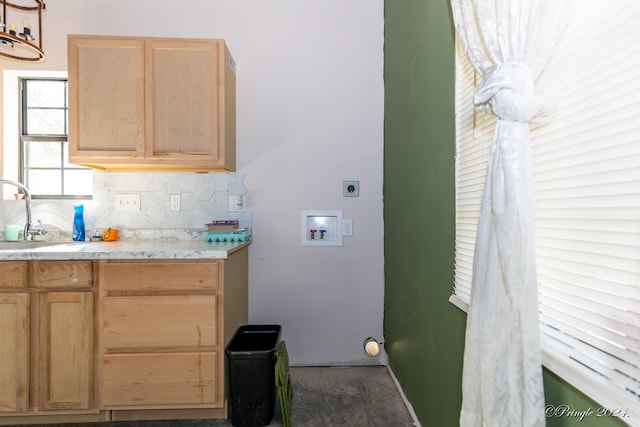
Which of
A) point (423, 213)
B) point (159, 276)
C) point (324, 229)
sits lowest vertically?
point (159, 276)

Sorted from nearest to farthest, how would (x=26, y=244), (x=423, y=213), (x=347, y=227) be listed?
(x=423, y=213)
(x=26, y=244)
(x=347, y=227)

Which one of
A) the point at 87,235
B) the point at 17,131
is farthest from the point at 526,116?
the point at 17,131

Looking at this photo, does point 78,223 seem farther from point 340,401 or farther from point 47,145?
point 340,401

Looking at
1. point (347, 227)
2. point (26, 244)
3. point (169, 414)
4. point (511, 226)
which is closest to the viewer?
point (511, 226)

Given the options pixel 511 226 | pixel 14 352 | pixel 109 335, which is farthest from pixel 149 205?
pixel 511 226

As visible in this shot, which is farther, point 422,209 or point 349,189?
point 349,189

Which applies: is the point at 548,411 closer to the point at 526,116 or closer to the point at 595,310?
the point at 595,310

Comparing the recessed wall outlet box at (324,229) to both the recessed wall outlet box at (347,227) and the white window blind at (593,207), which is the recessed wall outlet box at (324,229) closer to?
the recessed wall outlet box at (347,227)

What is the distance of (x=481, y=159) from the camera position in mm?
1216

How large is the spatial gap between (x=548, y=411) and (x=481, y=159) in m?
0.76

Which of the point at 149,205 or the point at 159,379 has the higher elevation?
the point at 149,205

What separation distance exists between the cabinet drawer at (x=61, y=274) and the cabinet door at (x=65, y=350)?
0.05m

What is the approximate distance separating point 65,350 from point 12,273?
46 centimetres

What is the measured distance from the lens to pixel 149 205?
2.42 metres
